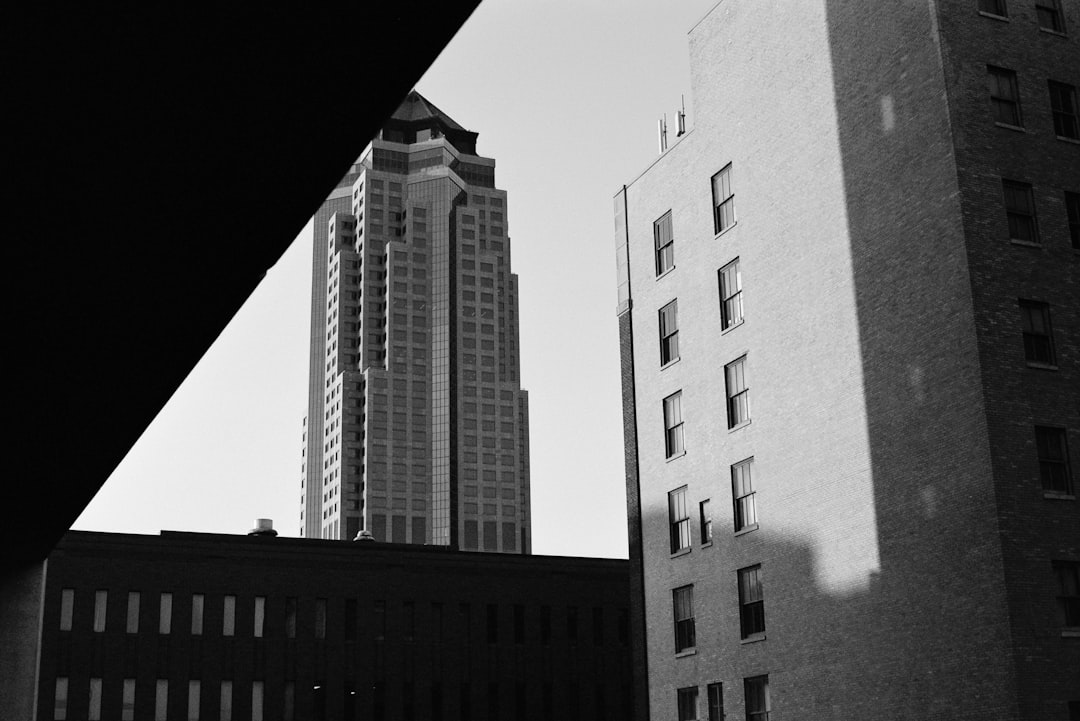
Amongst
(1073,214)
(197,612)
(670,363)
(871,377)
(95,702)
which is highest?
(1073,214)

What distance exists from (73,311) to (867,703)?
2705cm

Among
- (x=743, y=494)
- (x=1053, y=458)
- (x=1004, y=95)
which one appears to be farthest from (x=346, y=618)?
(x=1004, y=95)

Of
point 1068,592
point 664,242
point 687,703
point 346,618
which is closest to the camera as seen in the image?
point 1068,592

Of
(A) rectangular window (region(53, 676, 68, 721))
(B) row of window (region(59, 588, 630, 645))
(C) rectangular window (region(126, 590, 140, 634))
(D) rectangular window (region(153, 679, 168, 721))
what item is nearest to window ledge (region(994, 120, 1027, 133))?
(B) row of window (region(59, 588, 630, 645))

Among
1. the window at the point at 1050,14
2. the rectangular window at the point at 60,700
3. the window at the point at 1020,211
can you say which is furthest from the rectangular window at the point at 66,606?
the window at the point at 1050,14

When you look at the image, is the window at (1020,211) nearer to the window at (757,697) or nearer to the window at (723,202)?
the window at (723,202)

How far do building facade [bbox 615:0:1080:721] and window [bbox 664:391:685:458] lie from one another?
14 centimetres

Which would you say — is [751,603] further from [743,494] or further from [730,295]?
[730,295]

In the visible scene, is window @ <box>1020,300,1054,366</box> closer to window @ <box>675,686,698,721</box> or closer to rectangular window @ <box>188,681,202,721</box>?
window @ <box>675,686,698,721</box>

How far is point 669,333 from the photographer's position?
46844mm

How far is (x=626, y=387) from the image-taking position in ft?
163

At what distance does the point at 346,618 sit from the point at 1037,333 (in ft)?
124

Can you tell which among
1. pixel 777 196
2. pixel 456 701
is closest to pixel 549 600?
pixel 456 701

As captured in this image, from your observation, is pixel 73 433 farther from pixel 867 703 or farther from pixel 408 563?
pixel 408 563
